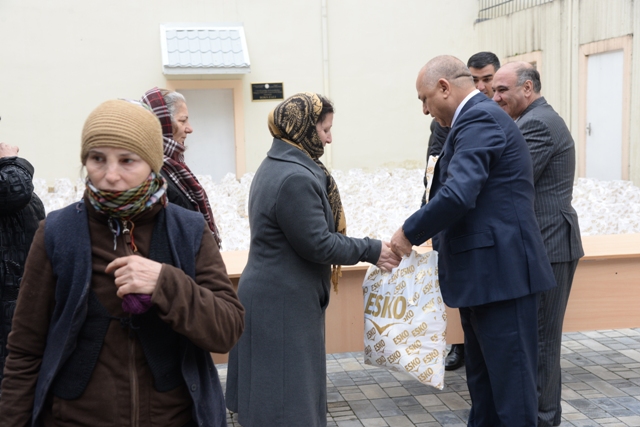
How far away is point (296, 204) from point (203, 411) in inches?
48.6

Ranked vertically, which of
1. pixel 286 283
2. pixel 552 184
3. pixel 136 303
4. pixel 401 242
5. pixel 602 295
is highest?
pixel 552 184

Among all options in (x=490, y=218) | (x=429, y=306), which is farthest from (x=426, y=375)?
(x=490, y=218)

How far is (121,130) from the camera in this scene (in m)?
1.73

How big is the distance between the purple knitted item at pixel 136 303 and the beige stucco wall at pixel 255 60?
43.4ft

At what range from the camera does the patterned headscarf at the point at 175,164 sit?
3244mm

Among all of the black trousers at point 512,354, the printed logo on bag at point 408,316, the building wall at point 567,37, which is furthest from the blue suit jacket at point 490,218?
the building wall at point 567,37

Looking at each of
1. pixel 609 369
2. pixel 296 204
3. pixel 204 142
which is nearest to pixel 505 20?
pixel 204 142

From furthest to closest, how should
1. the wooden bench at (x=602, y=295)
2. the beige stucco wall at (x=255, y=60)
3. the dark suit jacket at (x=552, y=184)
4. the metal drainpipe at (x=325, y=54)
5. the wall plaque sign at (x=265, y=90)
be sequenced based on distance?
the wall plaque sign at (x=265, y=90)
the metal drainpipe at (x=325, y=54)
the beige stucco wall at (x=255, y=60)
the wooden bench at (x=602, y=295)
the dark suit jacket at (x=552, y=184)

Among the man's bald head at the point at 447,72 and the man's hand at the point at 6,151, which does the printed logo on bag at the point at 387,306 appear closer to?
the man's bald head at the point at 447,72

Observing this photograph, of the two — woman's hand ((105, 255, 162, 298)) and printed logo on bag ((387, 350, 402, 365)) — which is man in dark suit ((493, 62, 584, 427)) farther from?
woman's hand ((105, 255, 162, 298))

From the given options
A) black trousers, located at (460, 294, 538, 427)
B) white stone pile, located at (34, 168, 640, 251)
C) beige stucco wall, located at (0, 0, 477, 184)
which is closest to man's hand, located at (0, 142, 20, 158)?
black trousers, located at (460, 294, 538, 427)

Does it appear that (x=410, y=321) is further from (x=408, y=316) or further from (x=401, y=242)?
(x=401, y=242)

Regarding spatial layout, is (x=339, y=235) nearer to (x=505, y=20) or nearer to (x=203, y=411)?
(x=203, y=411)

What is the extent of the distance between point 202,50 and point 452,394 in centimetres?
1065
